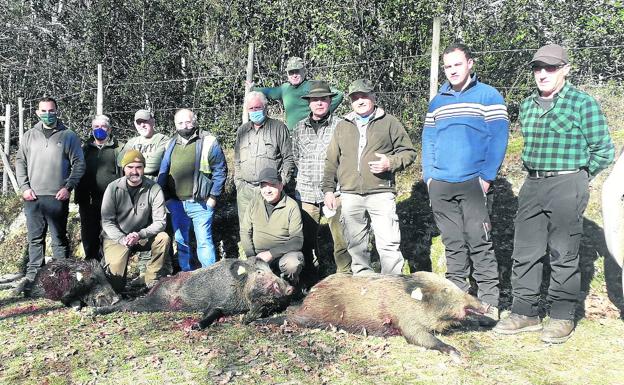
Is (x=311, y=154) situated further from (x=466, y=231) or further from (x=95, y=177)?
(x=95, y=177)

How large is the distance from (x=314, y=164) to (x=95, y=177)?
3055 millimetres

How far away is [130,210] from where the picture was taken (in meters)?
6.25

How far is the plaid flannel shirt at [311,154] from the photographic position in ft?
19.2

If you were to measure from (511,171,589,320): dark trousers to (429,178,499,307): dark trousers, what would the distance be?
0.77 ft

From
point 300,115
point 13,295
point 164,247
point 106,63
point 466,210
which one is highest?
point 106,63

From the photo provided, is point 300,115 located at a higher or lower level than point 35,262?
higher

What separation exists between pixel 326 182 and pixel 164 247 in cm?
212

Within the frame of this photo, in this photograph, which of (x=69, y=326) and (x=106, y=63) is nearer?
(x=69, y=326)

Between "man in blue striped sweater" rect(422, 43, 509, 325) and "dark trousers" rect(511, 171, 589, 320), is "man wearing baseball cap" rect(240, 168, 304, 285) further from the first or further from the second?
"dark trousers" rect(511, 171, 589, 320)

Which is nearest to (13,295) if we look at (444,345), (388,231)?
(388,231)

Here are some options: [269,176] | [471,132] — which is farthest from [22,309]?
[471,132]

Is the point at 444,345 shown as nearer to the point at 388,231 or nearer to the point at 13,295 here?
the point at 388,231

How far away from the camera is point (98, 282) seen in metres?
5.87

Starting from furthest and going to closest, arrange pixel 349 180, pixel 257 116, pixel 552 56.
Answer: pixel 257 116
pixel 349 180
pixel 552 56
